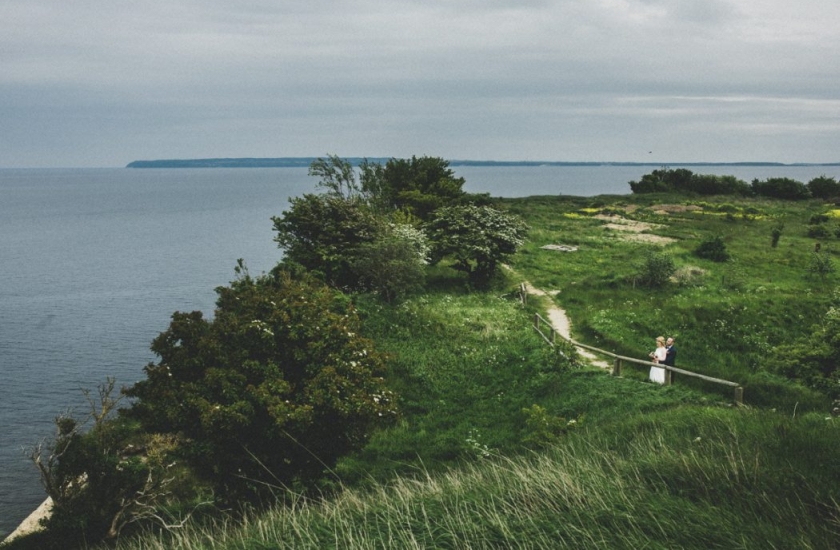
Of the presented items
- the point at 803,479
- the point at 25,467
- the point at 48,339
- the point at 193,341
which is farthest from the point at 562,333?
the point at 48,339

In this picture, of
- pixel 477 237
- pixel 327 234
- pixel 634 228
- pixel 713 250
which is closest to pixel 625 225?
pixel 634 228

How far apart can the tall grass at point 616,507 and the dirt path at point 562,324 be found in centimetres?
1182

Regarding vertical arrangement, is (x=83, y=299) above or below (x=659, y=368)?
below

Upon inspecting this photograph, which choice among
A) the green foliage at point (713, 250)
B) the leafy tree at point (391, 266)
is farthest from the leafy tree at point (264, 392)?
the green foliage at point (713, 250)

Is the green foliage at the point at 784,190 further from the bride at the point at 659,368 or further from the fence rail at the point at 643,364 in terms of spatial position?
the bride at the point at 659,368

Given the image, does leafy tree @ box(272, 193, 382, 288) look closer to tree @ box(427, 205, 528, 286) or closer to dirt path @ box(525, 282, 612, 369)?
tree @ box(427, 205, 528, 286)

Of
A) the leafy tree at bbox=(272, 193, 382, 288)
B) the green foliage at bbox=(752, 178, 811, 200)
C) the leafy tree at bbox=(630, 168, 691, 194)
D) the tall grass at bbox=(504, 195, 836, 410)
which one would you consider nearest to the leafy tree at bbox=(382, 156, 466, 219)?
the tall grass at bbox=(504, 195, 836, 410)

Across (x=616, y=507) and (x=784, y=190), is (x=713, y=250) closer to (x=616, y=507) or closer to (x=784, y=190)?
(x=616, y=507)

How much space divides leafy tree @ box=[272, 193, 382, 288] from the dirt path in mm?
9325

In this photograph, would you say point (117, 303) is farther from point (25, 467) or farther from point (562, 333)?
point (562, 333)

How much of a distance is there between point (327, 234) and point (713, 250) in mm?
24586

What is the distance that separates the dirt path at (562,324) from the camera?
2077cm

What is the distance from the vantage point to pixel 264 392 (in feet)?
45.3

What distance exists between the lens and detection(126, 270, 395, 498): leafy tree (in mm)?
13965
